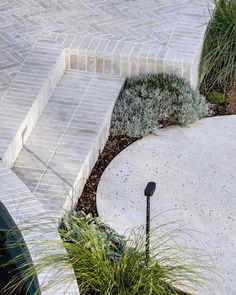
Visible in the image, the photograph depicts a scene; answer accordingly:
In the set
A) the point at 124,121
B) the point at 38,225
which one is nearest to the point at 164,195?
the point at 124,121

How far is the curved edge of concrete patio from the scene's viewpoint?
569 centimetres

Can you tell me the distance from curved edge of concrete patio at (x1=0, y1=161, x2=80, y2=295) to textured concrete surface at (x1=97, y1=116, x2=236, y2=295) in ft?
2.57

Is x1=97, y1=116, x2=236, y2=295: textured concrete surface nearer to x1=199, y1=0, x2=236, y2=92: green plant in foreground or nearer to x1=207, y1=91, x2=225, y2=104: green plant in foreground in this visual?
x1=207, y1=91, x2=225, y2=104: green plant in foreground

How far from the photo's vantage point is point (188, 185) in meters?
7.37

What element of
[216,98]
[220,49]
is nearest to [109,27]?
[220,49]

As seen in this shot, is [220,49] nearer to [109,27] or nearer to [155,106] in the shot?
[155,106]

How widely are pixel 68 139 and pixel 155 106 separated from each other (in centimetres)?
98

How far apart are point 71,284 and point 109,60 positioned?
3.18 m

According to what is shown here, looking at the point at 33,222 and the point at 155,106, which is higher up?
the point at 155,106

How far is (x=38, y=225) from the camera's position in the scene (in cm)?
615

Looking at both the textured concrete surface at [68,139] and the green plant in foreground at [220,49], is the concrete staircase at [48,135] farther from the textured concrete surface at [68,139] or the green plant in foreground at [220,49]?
the green plant in foreground at [220,49]

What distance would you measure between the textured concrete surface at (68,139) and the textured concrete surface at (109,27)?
1.36 ft

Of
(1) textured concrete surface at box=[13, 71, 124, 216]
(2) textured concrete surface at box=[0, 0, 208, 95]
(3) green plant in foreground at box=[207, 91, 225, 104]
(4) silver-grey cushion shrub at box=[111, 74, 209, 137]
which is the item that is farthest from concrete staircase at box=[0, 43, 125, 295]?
(3) green plant in foreground at box=[207, 91, 225, 104]

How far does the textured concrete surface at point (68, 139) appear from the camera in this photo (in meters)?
7.00
